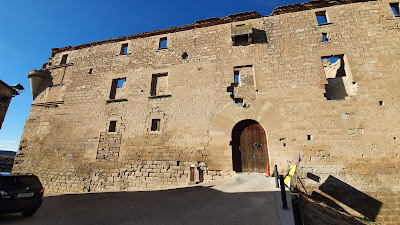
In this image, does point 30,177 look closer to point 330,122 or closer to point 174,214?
point 174,214

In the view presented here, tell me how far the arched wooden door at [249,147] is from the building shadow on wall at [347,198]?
178 centimetres

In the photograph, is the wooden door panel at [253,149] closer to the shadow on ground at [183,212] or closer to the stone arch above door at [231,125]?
the stone arch above door at [231,125]

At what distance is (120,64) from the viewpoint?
10750 millimetres

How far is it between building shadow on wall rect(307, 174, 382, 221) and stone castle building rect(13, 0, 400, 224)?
3cm

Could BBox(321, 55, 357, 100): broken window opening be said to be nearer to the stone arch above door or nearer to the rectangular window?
the stone arch above door

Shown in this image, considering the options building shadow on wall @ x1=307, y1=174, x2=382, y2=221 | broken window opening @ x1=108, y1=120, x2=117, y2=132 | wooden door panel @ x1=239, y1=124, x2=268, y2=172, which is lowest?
building shadow on wall @ x1=307, y1=174, x2=382, y2=221

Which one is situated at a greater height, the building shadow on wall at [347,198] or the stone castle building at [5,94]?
the stone castle building at [5,94]

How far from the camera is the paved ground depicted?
3.70m

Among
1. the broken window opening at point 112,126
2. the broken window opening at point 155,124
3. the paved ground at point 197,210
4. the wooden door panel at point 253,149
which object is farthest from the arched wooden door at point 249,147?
the broken window opening at point 112,126

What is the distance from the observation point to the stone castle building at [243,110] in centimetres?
687

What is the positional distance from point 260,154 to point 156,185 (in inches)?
179

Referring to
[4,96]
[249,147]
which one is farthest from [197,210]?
[4,96]

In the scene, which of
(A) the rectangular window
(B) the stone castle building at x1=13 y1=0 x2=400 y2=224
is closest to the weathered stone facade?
(B) the stone castle building at x1=13 y1=0 x2=400 y2=224

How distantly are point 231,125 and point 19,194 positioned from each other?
6.73 metres
